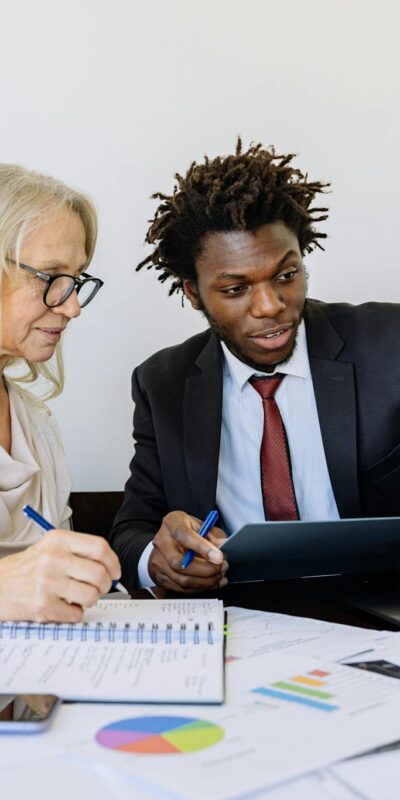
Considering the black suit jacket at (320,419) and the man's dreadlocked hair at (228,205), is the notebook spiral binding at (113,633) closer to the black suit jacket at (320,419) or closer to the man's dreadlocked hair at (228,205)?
the black suit jacket at (320,419)

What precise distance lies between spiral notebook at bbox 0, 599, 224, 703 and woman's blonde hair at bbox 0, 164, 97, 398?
76 centimetres

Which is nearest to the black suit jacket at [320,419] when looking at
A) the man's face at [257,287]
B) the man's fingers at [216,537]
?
the man's face at [257,287]

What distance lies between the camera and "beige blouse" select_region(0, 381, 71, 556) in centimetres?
159

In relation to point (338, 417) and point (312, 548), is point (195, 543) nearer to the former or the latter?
point (312, 548)

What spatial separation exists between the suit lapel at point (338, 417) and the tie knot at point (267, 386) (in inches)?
3.4

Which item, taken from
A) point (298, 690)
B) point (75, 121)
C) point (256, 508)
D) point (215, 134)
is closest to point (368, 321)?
point (256, 508)

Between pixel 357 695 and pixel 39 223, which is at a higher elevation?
pixel 39 223

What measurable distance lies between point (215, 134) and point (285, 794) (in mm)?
2075

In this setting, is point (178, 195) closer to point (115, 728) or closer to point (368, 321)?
point (368, 321)

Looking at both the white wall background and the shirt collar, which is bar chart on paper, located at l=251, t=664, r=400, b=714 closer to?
the shirt collar

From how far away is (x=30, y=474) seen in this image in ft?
5.43

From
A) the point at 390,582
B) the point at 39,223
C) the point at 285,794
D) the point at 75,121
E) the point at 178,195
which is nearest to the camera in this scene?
the point at 285,794

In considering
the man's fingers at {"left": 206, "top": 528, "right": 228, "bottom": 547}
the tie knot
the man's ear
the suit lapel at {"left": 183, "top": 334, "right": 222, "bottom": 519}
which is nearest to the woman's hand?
the man's fingers at {"left": 206, "top": 528, "right": 228, "bottom": 547}

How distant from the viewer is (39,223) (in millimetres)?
1585
